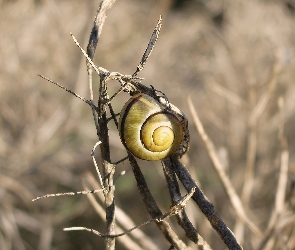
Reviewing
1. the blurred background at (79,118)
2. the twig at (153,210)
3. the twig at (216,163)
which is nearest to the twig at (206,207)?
the twig at (153,210)

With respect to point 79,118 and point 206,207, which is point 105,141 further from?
point 79,118

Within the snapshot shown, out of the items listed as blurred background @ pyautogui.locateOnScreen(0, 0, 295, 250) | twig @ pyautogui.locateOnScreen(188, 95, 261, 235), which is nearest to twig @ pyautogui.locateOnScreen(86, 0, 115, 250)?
twig @ pyautogui.locateOnScreen(188, 95, 261, 235)

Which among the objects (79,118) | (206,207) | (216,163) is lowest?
(206,207)

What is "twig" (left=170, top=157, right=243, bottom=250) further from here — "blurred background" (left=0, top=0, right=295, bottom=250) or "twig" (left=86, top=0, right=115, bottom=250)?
"blurred background" (left=0, top=0, right=295, bottom=250)

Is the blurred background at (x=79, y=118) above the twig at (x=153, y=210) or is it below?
above

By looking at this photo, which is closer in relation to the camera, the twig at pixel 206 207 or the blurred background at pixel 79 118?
the twig at pixel 206 207

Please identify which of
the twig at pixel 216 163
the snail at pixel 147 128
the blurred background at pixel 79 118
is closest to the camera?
the snail at pixel 147 128

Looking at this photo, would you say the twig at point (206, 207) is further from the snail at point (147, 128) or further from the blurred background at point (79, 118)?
the blurred background at point (79, 118)

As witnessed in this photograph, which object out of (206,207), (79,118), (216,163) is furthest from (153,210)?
(79,118)

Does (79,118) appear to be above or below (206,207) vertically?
above
